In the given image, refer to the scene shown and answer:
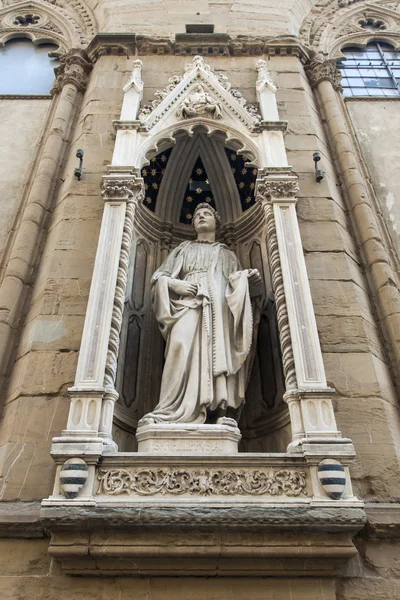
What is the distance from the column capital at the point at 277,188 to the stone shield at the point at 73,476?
383cm

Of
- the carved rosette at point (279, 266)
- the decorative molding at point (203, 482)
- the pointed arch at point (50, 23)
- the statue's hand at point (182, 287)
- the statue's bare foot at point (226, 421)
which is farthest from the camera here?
the pointed arch at point (50, 23)

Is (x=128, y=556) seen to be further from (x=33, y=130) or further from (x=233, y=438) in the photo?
(x=33, y=130)

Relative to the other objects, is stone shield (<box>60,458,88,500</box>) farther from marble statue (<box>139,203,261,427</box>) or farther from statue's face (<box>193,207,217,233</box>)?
statue's face (<box>193,207,217,233</box>)

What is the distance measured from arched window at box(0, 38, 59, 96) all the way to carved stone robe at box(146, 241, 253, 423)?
6067 millimetres

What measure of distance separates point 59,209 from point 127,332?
7.40ft

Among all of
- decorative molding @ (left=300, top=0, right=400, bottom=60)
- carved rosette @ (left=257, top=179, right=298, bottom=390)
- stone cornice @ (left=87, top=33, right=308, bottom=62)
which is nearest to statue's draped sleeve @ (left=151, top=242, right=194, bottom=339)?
carved rosette @ (left=257, top=179, right=298, bottom=390)

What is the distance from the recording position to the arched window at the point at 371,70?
11109 millimetres

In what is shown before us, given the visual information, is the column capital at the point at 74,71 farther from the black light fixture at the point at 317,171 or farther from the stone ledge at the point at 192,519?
the stone ledge at the point at 192,519

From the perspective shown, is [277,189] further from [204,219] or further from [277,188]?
[204,219]

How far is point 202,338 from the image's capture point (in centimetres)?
575

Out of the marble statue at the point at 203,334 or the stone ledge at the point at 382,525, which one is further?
the marble statue at the point at 203,334

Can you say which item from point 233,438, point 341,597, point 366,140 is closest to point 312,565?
point 341,597

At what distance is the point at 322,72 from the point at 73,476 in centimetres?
856

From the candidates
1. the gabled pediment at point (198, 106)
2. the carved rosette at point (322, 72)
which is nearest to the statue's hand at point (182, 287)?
the gabled pediment at point (198, 106)
